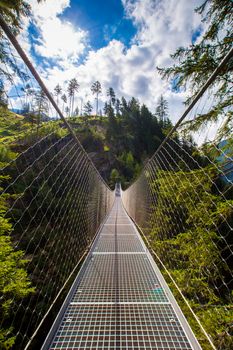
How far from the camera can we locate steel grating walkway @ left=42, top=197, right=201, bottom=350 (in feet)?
2.79

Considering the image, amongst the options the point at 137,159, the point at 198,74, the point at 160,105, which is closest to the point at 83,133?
the point at 137,159

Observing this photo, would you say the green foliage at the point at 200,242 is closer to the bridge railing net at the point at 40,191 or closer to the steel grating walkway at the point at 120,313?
the steel grating walkway at the point at 120,313

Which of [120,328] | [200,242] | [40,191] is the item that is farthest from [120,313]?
[200,242]

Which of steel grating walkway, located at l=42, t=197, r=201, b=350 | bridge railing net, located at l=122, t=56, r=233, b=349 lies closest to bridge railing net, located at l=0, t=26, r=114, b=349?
steel grating walkway, located at l=42, t=197, r=201, b=350

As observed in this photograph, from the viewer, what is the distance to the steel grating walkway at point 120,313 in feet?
2.79

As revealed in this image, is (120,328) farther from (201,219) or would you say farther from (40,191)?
(40,191)

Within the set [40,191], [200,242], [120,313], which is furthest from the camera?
[200,242]

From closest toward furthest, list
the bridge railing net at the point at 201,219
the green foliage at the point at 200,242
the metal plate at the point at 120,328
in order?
the metal plate at the point at 120,328
the bridge railing net at the point at 201,219
the green foliage at the point at 200,242

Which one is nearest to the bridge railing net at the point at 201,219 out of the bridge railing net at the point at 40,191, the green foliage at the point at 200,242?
the green foliage at the point at 200,242

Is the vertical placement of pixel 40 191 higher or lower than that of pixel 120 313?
higher

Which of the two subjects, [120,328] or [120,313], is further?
[120,313]

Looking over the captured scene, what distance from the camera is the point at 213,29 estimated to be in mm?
1853

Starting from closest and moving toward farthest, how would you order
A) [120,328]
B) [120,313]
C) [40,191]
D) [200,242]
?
[120,328] → [120,313] → [40,191] → [200,242]

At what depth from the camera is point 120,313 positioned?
1.04 meters
